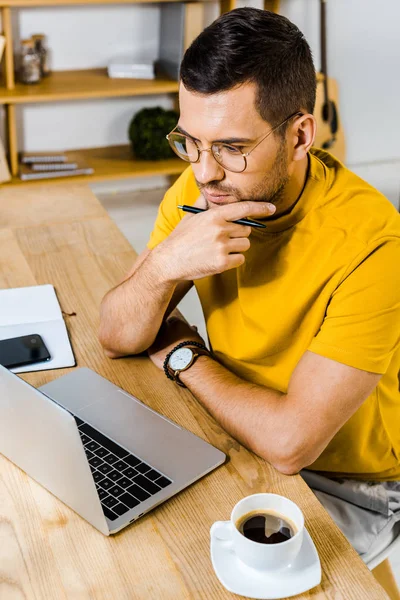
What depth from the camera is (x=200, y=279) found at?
158 centimetres

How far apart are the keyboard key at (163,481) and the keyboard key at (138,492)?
29mm

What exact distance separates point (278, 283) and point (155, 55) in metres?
2.79

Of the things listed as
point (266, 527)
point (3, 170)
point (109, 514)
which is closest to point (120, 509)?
point (109, 514)

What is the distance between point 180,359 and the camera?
1.44 m

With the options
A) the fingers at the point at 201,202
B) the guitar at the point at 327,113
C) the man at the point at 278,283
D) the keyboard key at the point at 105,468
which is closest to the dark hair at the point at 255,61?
the man at the point at 278,283

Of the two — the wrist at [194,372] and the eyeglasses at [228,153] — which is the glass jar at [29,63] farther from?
the wrist at [194,372]

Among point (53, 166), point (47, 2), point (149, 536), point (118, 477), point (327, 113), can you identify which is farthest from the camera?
point (327, 113)

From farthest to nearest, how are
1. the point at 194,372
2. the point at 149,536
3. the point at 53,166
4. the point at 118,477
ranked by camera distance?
1. the point at 53,166
2. the point at 194,372
3. the point at 118,477
4. the point at 149,536

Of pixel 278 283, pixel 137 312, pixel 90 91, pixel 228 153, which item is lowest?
pixel 90 91

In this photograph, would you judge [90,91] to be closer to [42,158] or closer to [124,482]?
[42,158]

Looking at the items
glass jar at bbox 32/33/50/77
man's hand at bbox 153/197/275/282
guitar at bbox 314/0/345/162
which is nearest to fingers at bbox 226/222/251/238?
man's hand at bbox 153/197/275/282

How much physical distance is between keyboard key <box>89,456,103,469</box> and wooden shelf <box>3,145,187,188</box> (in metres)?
2.50

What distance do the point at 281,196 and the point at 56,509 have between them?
26.7 inches

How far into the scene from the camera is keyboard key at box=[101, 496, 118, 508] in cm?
112
